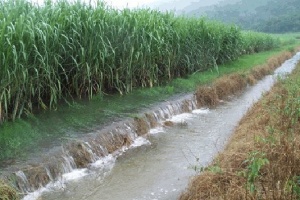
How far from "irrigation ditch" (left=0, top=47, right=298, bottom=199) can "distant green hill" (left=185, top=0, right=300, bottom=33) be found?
3080 centimetres

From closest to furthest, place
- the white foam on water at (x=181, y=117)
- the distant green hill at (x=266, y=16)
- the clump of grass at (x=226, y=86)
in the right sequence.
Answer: the white foam on water at (x=181, y=117) → the clump of grass at (x=226, y=86) → the distant green hill at (x=266, y=16)

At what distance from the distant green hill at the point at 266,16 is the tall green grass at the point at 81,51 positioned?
29.7m

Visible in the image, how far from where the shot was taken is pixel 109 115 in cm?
727

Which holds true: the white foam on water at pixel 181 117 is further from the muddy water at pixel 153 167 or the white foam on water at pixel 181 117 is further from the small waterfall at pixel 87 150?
the small waterfall at pixel 87 150

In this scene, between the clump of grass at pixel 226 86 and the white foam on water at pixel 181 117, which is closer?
the white foam on water at pixel 181 117

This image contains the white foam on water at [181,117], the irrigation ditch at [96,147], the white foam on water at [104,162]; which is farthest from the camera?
the white foam on water at [181,117]

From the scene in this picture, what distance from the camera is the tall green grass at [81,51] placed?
586cm

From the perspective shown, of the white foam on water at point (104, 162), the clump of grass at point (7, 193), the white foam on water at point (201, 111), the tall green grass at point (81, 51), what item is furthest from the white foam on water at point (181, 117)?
the clump of grass at point (7, 193)

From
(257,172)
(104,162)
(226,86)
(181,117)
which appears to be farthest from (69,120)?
(226,86)

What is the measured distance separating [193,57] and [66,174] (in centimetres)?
761

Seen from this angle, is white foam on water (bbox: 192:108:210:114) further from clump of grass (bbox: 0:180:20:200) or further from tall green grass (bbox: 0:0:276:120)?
clump of grass (bbox: 0:180:20:200)

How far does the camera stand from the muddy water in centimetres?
473

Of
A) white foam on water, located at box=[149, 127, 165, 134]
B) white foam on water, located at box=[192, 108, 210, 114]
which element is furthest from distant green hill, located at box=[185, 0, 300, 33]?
white foam on water, located at box=[149, 127, 165, 134]

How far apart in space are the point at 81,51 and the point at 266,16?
76.5m
